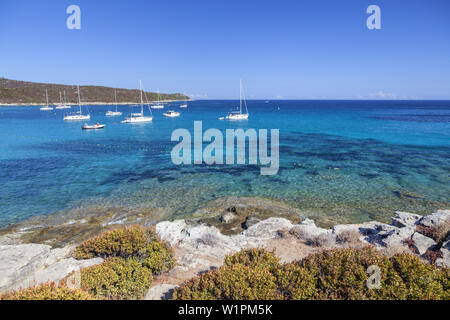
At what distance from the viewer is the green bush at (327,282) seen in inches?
201

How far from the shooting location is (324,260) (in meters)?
6.20

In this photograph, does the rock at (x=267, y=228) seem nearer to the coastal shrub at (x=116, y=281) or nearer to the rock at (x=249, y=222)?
the rock at (x=249, y=222)

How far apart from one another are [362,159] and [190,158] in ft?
60.9

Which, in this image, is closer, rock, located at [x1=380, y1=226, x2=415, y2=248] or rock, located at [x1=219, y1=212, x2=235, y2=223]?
rock, located at [x1=380, y1=226, x2=415, y2=248]

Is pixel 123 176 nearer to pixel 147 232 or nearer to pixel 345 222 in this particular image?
pixel 147 232

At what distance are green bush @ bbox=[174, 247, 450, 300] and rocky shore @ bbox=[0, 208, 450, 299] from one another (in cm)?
166

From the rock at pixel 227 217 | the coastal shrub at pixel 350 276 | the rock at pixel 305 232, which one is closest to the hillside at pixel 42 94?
the rock at pixel 227 217

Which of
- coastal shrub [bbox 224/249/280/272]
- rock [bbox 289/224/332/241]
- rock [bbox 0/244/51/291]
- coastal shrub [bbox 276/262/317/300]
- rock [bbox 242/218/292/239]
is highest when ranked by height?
coastal shrub [bbox 276/262/317/300]

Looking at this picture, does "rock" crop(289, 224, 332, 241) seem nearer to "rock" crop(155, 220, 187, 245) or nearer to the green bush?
the green bush

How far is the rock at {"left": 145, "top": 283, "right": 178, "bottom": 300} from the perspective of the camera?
617 cm

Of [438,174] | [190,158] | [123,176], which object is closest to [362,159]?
[438,174]

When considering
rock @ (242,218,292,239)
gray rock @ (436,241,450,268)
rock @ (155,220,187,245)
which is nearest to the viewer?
gray rock @ (436,241,450,268)

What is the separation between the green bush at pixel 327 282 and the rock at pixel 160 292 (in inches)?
38.2

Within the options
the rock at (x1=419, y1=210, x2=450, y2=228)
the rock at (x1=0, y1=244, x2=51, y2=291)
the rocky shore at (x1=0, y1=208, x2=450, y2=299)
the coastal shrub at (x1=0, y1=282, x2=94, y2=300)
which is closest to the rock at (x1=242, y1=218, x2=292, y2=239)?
the rocky shore at (x1=0, y1=208, x2=450, y2=299)
